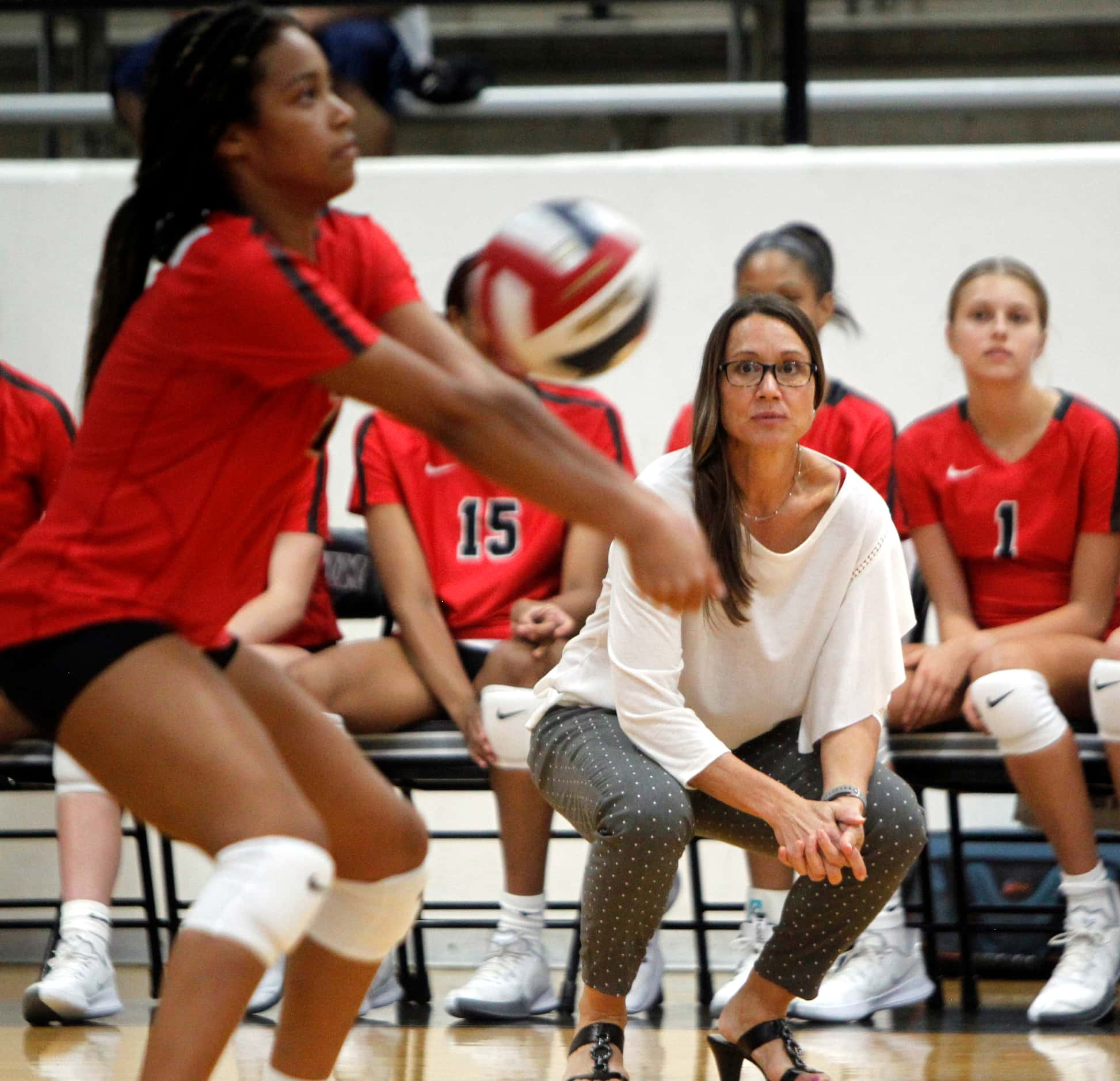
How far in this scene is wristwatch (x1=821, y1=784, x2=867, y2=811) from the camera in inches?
81.7

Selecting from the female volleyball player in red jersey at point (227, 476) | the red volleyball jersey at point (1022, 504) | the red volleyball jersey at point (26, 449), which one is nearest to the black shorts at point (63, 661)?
the female volleyball player in red jersey at point (227, 476)

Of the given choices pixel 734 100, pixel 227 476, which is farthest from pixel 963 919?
pixel 734 100

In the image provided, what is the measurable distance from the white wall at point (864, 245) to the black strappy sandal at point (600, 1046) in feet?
5.42

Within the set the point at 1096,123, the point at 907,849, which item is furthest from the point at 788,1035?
the point at 1096,123

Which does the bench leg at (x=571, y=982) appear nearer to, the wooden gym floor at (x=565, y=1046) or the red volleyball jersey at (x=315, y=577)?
the wooden gym floor at (x=565, y=1046)

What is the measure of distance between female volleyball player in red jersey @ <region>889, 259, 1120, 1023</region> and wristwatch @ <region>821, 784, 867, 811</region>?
72cm

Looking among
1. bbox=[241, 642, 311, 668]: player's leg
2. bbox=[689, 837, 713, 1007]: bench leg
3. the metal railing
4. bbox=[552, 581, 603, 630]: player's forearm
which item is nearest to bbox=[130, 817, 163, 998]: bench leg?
bbox=[241, 642, 311, 668]: player's leg

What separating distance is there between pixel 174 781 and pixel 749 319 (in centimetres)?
116

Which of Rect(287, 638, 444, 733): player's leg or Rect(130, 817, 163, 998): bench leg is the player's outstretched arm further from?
Rect(130, 817, 163, 998): bench leg

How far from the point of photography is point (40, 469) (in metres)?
3.06

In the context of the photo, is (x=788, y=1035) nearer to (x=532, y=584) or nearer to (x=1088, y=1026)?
(x=1088, y=1026)

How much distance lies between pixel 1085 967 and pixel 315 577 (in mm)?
1690

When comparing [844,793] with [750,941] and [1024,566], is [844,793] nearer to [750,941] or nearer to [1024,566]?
[750,941]

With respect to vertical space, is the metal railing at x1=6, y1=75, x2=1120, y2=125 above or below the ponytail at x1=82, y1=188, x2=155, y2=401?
above
